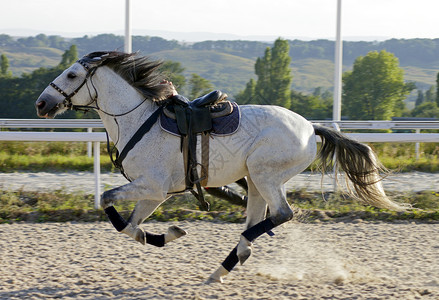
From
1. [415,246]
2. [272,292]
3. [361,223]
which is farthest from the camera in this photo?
[361,223]

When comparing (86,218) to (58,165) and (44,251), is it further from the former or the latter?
(58,165)

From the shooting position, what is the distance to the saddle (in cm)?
444

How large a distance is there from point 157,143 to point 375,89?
28265 mm

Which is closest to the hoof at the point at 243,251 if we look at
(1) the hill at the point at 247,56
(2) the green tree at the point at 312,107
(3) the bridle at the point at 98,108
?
(3) the bridle at the point at 98,108

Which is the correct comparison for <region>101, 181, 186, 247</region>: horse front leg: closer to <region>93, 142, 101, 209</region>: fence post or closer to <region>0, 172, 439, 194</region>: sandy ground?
<region>93, 142, 101, 209</region>: fence post

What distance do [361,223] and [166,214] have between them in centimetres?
208

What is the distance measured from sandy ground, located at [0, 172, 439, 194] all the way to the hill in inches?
1963

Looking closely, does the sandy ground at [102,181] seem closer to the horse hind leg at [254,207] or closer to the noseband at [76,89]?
the horse hind leg at [254,207]

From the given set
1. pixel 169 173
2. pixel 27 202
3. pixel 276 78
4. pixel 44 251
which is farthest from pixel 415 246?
pixel 276 78

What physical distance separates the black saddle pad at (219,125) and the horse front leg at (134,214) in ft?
1.58

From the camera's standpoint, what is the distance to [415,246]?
5391mm

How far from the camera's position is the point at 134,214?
4551mm

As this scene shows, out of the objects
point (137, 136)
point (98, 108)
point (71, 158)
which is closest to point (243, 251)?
point (137, 136)

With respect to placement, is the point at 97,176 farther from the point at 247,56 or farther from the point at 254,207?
the point at 247,56
